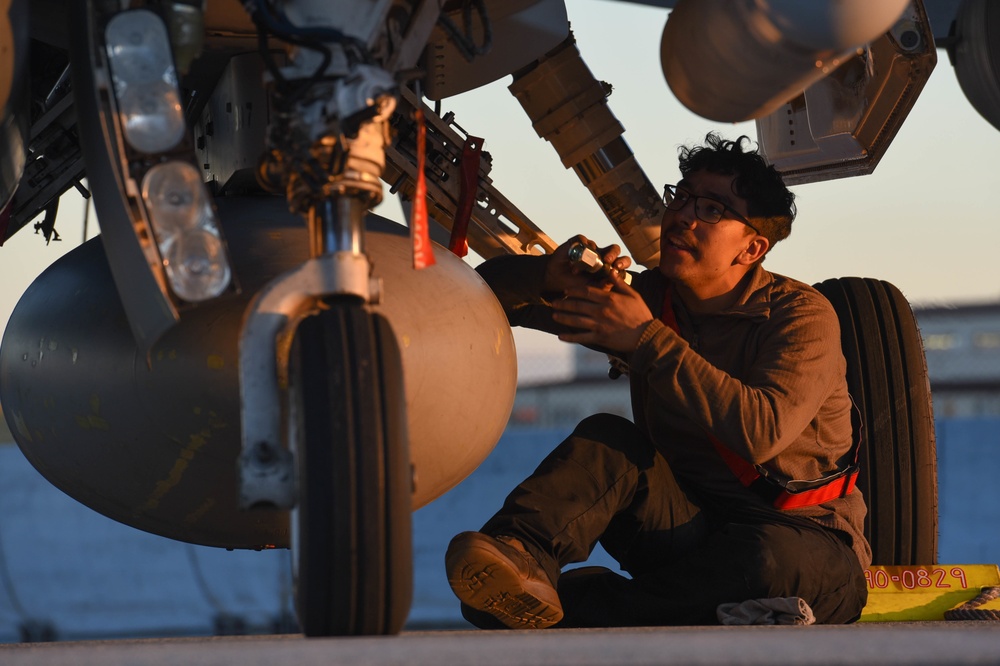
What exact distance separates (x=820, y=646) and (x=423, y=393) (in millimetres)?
1114

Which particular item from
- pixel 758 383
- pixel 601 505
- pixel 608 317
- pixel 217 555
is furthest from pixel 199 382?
pixel 217 555

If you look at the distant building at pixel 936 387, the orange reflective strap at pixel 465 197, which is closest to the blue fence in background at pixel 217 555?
the distant building at pixel 936 387

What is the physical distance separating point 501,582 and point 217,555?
6.90 meters

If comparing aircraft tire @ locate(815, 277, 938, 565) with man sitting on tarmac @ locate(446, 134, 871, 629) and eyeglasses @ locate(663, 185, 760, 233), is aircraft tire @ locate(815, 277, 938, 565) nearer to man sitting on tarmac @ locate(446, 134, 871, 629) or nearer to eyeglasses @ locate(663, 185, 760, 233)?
man sitting on tarmac @ locate(446, 134, 871, 629)

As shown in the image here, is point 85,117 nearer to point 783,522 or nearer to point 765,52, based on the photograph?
point 765,52

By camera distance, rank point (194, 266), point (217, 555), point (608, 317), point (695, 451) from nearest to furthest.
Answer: point (194, 266), point (608, 317), point (695, 451), point (217, 555)

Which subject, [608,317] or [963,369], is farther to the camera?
[963,369]

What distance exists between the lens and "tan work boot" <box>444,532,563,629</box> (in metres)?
2.62

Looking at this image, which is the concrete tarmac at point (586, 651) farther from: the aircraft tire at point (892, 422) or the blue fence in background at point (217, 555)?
the blue fence in background at point (217, 555)

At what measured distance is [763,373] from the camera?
3.00m

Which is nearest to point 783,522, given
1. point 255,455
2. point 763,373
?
point 763,373

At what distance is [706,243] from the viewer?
326 cm


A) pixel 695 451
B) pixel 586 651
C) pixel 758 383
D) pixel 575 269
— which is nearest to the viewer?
pixel 586 651

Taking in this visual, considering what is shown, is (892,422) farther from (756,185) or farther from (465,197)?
(465,197)
